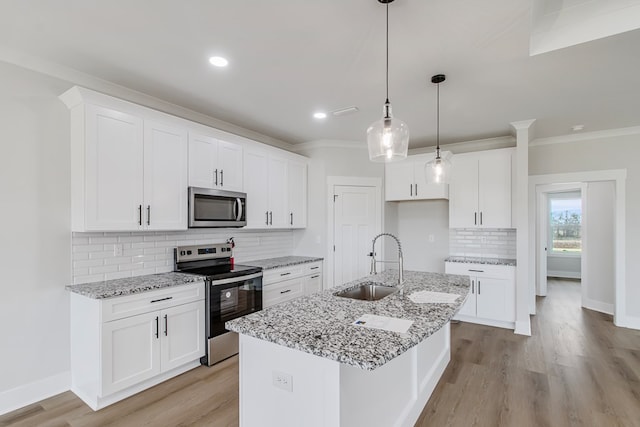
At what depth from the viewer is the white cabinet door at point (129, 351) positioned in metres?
2.40

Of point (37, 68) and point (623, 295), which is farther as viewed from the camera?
point (623, 295)

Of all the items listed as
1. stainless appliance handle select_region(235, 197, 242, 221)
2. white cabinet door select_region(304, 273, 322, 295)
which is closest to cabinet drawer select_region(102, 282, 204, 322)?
stainless appliance handle select_region(235, 197, 242, 221)

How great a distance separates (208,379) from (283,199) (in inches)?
93.7

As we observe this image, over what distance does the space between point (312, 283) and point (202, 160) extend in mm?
2240

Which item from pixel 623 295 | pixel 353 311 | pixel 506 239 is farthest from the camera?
pixel 506 239

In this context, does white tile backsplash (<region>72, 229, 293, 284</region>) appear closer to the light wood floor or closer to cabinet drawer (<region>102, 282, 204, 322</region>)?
cabinet drawer (<region>102, 282, 204, 322</region>)

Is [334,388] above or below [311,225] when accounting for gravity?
below

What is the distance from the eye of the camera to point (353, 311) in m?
1.85

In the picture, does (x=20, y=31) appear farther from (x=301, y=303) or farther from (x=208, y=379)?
(x=208, y=379)

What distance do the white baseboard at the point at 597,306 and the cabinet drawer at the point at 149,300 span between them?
5945mm

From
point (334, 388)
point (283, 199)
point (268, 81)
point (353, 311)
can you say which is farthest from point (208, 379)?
point (268, 81)

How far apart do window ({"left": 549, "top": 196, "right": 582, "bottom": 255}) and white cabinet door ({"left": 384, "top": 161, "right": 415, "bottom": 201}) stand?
576 centimetres

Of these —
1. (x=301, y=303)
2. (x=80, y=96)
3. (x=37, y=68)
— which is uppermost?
(x=37, y=68)

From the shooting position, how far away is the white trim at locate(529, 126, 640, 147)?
423 centimetres
